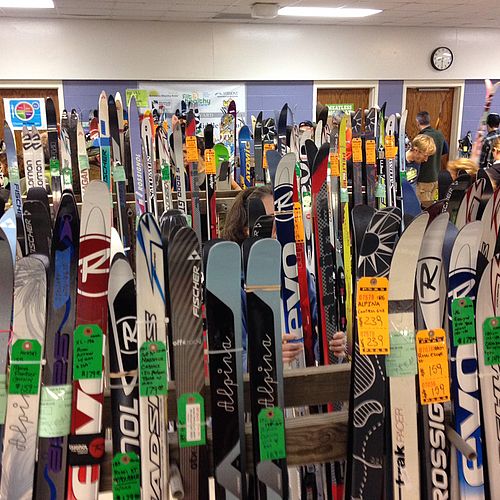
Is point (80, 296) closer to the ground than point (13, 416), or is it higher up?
higher up

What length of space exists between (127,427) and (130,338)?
18cm

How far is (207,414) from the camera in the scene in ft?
3.67

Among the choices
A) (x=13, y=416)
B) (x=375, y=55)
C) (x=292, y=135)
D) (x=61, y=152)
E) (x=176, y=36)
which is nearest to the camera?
(x=13, y=416)

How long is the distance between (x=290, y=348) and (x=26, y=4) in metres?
6.47

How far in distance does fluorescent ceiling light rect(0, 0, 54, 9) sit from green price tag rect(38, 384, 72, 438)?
6.33m

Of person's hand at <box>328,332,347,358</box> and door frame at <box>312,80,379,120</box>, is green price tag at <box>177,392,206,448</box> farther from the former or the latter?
door frame at <box>312,80,379,120</box>

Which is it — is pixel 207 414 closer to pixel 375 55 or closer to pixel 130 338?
pixel 130 338

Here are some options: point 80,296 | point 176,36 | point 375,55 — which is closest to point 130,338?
point 80,296

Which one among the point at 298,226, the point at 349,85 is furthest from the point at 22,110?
the point at 298,226

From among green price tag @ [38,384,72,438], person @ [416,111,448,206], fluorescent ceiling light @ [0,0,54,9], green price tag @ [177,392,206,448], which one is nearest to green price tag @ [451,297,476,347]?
green price tag @ [177,392,206,448]

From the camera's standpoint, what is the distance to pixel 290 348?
153 centimetres

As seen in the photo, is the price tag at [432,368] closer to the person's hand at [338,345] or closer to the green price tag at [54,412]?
the person's hand at [338,345]

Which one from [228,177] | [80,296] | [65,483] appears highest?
[228,177]

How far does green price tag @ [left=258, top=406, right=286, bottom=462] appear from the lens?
3.61ft
